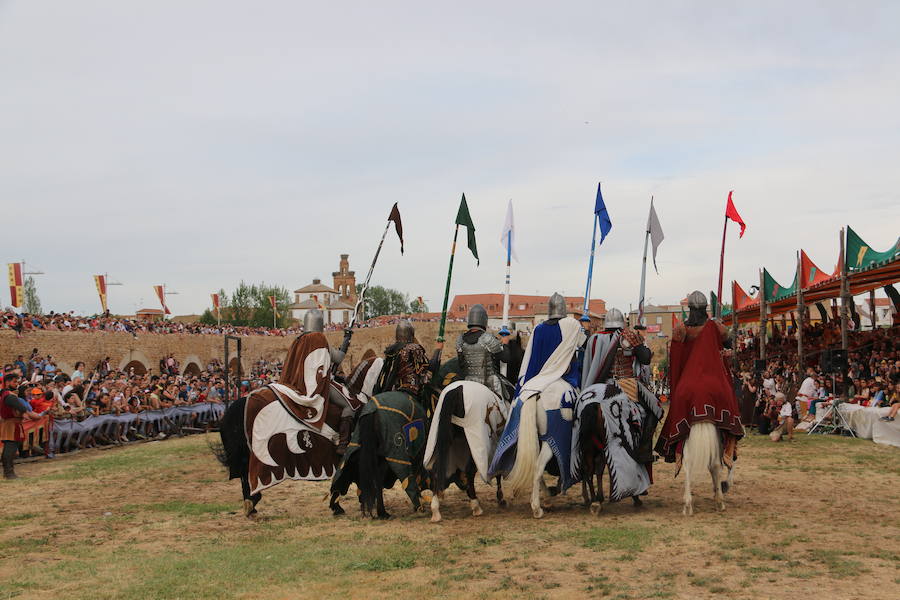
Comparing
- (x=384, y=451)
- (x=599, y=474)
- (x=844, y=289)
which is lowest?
(x=599, y=474)

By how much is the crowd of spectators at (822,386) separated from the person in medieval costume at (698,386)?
7412 mm

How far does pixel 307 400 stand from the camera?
27.1 feet

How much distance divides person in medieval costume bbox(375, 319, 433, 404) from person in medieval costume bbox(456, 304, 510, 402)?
0.40m

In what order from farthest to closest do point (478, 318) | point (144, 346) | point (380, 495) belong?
point (144, 346) → point (478, 318) → point (380, 495)

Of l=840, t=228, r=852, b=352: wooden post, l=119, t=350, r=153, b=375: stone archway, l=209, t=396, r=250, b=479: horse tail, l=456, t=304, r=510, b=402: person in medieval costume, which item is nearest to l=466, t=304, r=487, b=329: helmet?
l=456, t=304, r=510, b=402: person in medieval costume

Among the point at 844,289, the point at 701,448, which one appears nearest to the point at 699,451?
the point at 701,448

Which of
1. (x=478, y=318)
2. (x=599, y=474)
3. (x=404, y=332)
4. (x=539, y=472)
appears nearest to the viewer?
(x=539, y=472)

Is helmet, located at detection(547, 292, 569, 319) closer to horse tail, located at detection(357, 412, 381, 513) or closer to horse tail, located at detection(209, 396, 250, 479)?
horse tail, located at detection(357, 412, 381, 513)

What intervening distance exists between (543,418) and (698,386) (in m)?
1.50

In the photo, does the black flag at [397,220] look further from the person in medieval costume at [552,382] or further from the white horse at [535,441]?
the white horse at [535,441]

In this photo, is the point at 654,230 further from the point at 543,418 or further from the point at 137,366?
the point at 137,366

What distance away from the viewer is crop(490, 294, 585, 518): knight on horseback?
303 inches

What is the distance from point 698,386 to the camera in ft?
25.3

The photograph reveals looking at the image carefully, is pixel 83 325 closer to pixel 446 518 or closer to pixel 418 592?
pixel 446 518
